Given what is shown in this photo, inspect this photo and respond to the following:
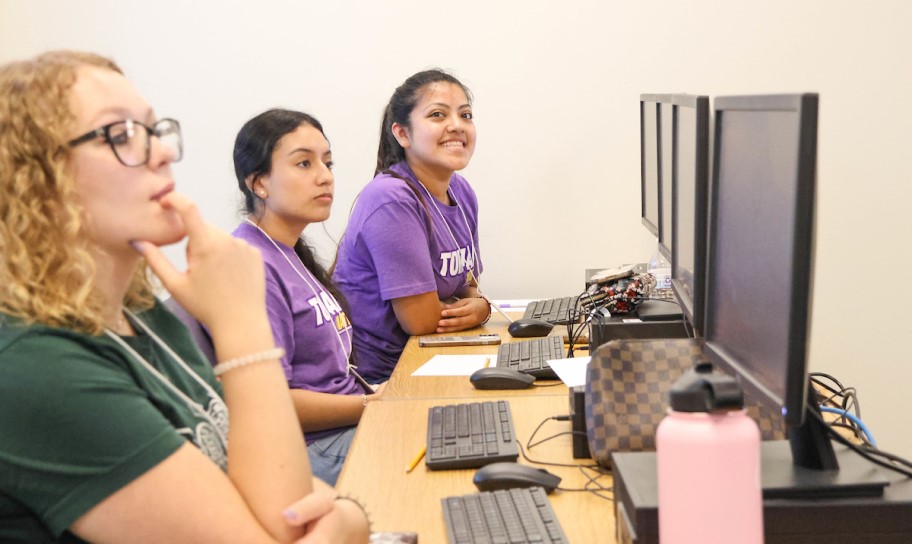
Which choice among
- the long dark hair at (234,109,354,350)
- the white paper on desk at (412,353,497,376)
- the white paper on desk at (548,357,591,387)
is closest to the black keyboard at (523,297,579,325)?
the white paper on desk at (412,353,497,376)

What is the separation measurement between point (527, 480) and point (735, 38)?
2640mm

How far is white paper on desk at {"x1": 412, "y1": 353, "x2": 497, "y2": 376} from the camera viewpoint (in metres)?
2.41

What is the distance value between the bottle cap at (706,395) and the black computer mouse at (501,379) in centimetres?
127

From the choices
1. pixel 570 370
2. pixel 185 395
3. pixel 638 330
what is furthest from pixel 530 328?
pixel 185 395

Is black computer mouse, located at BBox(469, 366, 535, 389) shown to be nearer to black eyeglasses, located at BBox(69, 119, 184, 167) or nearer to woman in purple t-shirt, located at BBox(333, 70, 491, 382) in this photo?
woman in purple t-shirt, located at BBox(333, 70, 491, 382)

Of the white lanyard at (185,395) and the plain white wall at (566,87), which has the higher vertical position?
the plain white wall at (566,87)

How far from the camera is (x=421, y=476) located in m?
1.65

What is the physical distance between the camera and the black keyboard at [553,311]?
2893 millimetres

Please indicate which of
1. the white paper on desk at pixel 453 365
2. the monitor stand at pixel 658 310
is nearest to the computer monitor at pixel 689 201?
the monitor stand at pixel 658 310

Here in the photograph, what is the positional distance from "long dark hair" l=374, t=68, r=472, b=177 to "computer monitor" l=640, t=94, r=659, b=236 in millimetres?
618

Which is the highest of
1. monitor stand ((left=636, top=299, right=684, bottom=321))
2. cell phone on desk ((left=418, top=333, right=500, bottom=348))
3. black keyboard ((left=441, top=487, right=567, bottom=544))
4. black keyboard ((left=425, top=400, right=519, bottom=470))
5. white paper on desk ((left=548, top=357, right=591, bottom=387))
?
monitor stand ((left=636, top=299, right=684, bottom=321))

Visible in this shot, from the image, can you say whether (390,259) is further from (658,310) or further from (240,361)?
(240,361)

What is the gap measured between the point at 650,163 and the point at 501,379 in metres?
1.05

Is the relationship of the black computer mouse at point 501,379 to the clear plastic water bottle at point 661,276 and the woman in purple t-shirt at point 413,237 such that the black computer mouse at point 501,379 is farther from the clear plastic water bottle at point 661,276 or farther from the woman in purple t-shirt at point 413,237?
the woman in purple t-shirt at point 413,237
